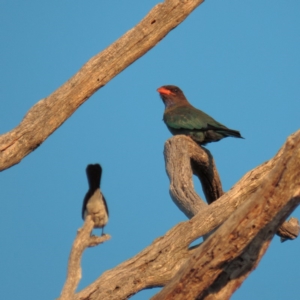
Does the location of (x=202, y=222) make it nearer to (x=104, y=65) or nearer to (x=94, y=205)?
(x=94, y=205)

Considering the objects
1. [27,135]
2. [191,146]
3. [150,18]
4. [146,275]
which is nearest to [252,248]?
[146,275]

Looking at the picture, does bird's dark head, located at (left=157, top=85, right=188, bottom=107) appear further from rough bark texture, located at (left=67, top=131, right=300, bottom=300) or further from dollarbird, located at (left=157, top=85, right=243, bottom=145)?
rough bark texture, located at (left=67, top=131, right=300, bottom=300)

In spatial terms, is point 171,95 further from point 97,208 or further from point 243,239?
point 243,239

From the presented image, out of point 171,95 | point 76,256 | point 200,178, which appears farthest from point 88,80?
point 171,95

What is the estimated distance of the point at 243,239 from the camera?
4.70 meters

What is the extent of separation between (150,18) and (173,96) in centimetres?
383

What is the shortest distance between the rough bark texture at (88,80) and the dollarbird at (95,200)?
525 mm

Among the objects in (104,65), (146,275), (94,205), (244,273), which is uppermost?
(104,65)

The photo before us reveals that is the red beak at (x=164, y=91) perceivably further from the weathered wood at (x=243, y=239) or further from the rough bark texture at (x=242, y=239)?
the weathered wood at (x=243, y=239)

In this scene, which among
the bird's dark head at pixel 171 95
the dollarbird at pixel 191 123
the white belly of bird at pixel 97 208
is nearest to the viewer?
the white belly of bird at pixel 97 208

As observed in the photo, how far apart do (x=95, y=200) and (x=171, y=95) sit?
3.92m

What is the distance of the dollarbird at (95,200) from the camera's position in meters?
6.54

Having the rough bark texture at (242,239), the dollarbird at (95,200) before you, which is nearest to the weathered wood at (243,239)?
the rough bark texture at (242,239)

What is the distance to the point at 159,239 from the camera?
644cm
